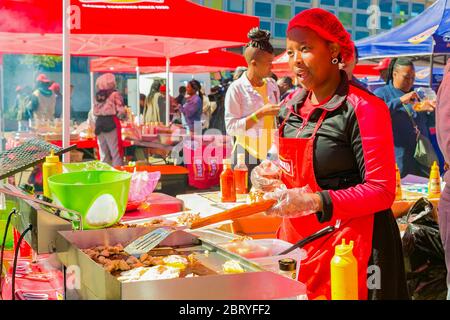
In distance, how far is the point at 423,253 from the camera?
335cm

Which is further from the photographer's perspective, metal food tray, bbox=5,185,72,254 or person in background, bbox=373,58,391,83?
person in background, bbox=373,58,391,83

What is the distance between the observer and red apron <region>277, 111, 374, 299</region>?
1.85m

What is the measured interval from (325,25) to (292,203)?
0.63m

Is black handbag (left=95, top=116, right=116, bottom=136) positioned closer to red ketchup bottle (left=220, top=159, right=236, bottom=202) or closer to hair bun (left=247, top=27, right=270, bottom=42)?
hair bun (left=247, top=27, right=270, bottom=42)

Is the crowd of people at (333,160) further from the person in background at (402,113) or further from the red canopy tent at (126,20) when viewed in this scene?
the person in background at (402,113)

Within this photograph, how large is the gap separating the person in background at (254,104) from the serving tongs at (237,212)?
218 centimetres

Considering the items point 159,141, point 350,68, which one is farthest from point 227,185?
point 159,141

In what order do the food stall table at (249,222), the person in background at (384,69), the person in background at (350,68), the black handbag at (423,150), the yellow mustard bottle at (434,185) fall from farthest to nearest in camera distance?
the person in background at (384,69) < the black handbag at (423,150) < the yellow mustard bottle at (434,185) < the food stall table at (249,222) < the person in background at (350,68)

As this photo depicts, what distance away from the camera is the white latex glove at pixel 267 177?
6.88ft

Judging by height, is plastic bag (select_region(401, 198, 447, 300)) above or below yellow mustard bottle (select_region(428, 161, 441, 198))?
below

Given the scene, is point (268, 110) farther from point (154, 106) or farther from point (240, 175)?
point (154, 106)

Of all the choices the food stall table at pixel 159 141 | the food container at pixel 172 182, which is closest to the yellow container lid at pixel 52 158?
the food container at pixel 172 182

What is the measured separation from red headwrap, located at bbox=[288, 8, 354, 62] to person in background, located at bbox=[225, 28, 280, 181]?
184 centimetres

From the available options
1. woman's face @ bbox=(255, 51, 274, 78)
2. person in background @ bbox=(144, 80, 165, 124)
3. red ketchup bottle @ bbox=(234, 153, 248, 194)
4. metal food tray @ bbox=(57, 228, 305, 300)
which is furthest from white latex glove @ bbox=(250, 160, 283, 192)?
person in background @ bbox=(144, 80, 165, 124)
